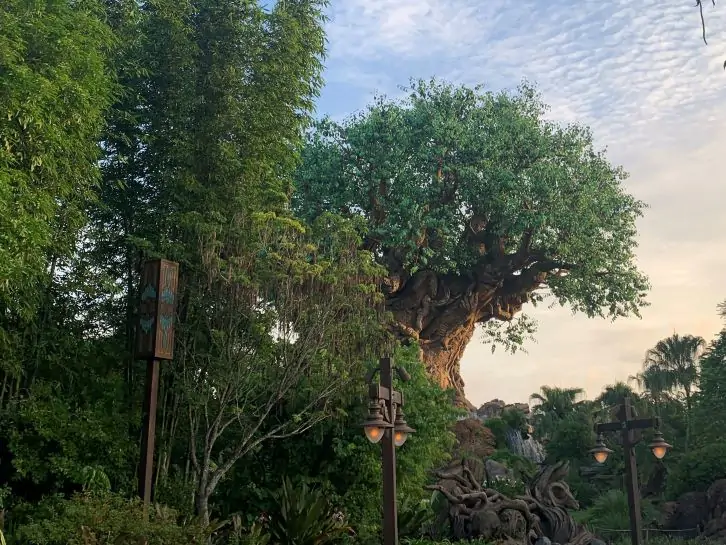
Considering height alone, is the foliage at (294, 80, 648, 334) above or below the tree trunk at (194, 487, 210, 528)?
above

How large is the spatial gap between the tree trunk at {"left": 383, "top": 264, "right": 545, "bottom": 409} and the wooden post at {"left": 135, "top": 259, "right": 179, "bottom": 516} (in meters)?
17.6

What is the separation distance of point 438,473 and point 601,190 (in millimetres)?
16531

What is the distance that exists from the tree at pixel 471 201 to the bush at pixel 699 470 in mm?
7103

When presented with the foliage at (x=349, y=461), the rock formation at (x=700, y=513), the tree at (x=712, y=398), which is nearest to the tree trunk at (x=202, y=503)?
the foliage at (x=349, y=461)

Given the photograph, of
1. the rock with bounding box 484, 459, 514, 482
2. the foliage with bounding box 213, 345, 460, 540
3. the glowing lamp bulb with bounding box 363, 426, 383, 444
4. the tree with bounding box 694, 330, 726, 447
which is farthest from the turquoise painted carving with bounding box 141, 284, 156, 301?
the tree with bounding box 694, 330, 726, 447

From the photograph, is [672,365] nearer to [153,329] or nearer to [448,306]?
→ [448,306]

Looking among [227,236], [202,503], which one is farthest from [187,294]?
[202,503]

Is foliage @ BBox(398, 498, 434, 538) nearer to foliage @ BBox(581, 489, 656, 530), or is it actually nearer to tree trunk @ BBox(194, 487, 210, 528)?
tree trunk @ BBox(194, 487, 210, 528)

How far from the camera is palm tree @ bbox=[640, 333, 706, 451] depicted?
42.7m

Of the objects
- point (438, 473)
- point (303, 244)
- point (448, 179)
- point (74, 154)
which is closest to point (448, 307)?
point (448, 179)

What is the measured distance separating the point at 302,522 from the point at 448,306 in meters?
18.7

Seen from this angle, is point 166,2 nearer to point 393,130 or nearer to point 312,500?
point 312,500

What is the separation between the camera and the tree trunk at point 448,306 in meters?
29.0

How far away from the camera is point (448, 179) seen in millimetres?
27375
